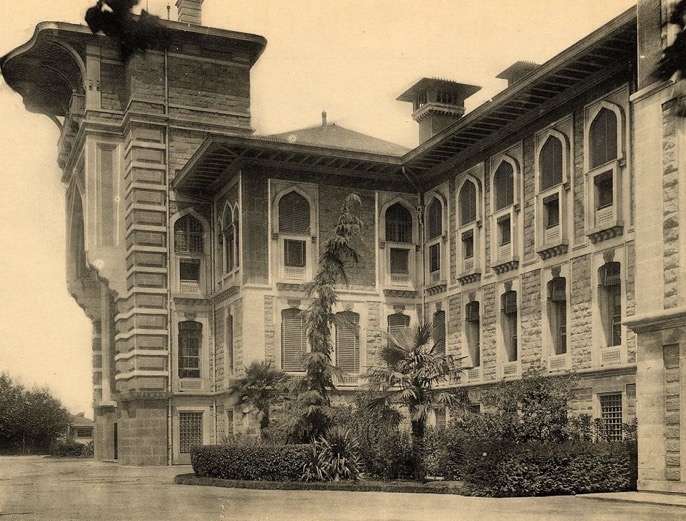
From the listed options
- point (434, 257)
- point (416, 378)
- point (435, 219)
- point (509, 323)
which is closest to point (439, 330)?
point (434, 257)

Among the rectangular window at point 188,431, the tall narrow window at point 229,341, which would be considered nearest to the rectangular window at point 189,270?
the tall narrow window at point 229,341

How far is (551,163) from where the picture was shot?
29312 mm

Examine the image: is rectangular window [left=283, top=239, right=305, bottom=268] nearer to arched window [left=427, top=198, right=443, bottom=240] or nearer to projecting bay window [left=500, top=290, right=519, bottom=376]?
arched window [left=427, top=198, right=443, bottom=240]

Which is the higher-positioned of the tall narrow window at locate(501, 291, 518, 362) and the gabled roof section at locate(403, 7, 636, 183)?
the gabled roof section at locate(403, 7, 636, 183)

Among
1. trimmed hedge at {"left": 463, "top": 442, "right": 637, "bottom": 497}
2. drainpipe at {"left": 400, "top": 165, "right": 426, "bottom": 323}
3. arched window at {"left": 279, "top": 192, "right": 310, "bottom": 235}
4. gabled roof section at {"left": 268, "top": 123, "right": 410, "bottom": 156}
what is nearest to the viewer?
trimmed hedge at {"left": 463, "top": 442, "right": 637, "bottom": 497}

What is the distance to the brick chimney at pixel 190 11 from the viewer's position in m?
43.7

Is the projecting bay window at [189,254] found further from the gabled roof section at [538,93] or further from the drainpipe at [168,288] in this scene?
the gabled roof section at [538,93]

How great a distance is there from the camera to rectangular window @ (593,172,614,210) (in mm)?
26719

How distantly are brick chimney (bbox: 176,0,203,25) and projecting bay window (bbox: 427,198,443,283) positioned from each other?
588 inches

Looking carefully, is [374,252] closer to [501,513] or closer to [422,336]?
[422,336]

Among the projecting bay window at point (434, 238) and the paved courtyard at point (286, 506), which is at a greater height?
the projecting bay window at point (434, 238)

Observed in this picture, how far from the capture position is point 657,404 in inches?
775

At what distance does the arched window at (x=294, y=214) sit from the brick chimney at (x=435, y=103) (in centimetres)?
781

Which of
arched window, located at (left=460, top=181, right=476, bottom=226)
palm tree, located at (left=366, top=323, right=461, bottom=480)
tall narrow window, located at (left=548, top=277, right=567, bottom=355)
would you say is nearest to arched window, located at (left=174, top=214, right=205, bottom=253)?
arched window, located at (left=460, top=181, right=476, bottom=226)
